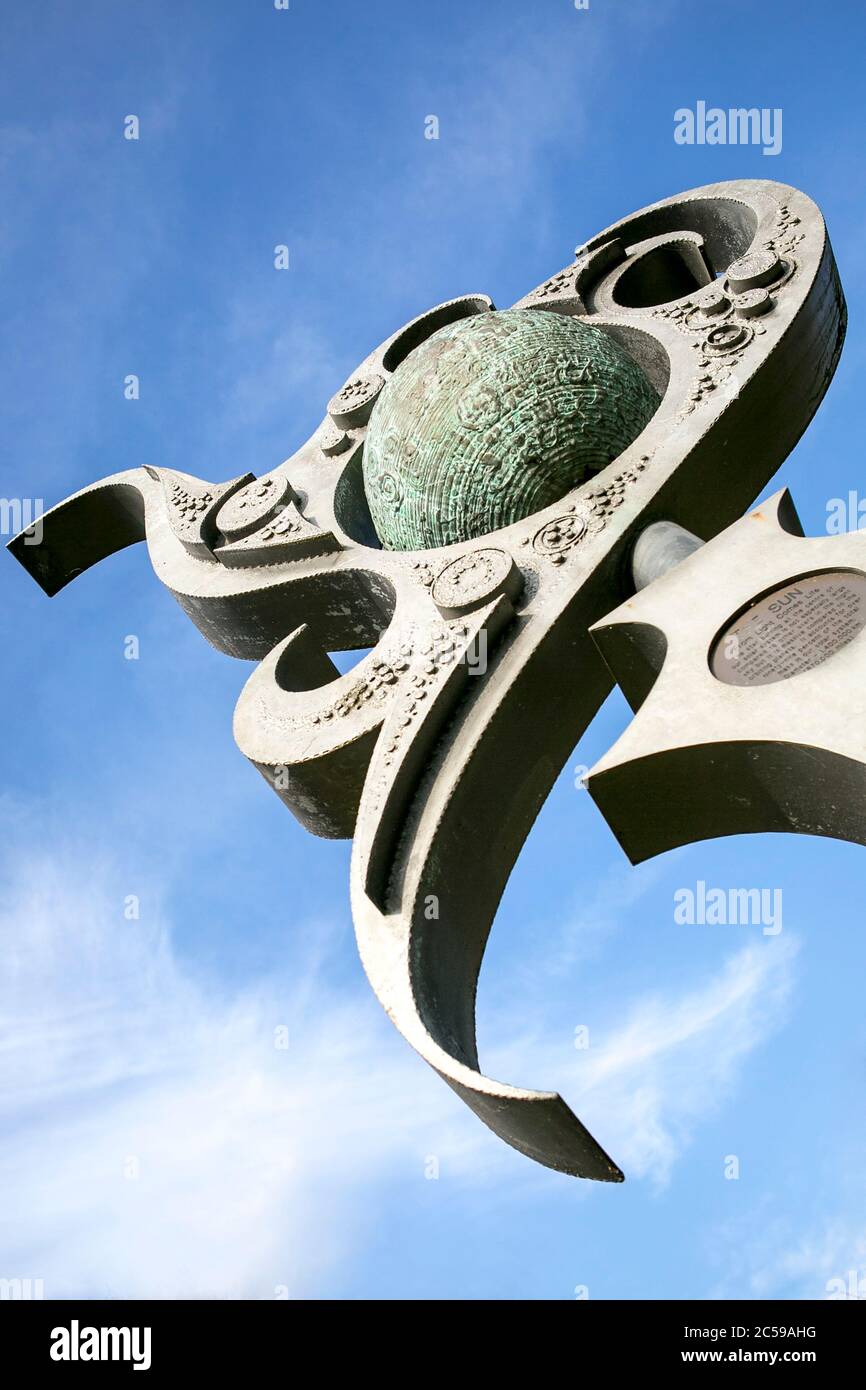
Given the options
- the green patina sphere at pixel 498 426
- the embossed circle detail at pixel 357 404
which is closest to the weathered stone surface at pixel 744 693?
the green patina sphere at pixel 498 426

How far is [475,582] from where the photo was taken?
7.97 m

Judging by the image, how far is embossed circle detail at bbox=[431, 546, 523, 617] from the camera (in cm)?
784

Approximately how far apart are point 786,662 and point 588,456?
280 cm

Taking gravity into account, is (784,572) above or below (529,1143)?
above

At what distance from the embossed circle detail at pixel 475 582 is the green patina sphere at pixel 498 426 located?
0.64 metres

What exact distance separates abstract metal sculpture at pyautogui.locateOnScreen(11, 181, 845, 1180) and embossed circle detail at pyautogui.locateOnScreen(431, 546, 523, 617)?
20mm

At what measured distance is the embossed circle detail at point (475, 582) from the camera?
7.84 meters

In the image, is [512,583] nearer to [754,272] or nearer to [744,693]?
[744,693]

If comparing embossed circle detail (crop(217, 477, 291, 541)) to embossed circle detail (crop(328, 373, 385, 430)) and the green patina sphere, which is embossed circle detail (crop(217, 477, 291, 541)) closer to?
embossed circle detail (crop(328, 373, 385, 430))

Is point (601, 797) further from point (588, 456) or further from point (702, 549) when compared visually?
point (588, 456)

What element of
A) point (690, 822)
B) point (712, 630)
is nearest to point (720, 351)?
point (712, 630)

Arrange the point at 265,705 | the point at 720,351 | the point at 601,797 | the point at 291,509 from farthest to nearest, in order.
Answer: the point at 291,509
the point at 720,351
the point at 265,705
the point at 601,797

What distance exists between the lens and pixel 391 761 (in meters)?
7.37

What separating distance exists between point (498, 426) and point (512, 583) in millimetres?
1338
